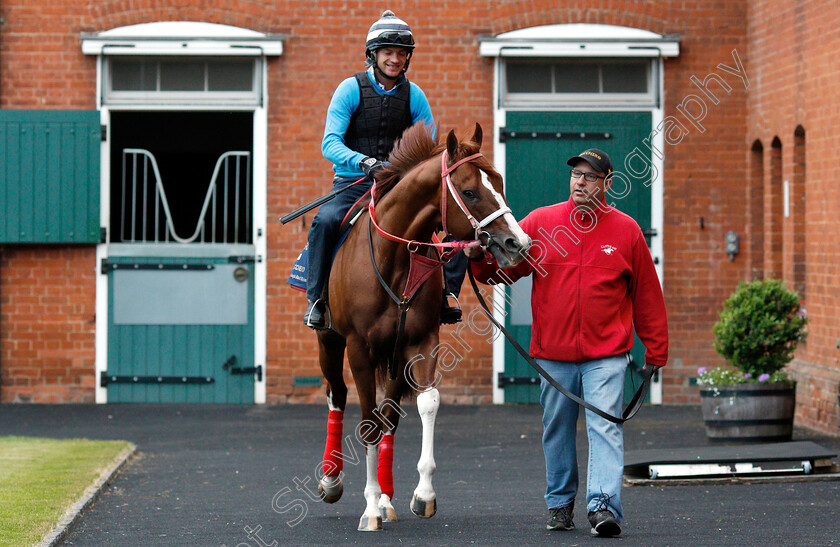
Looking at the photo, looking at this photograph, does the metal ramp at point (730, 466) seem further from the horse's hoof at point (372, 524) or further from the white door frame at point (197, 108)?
the white door frame at point (197, 108)

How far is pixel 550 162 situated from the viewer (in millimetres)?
12820

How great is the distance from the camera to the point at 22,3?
12.7 meters

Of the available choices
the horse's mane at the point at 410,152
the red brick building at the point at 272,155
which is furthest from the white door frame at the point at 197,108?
the horse's mane at the point at 410,152

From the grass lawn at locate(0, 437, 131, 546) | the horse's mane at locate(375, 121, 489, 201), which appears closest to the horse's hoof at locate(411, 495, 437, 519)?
the horse's mane at locate(375, 121, 489, 201)

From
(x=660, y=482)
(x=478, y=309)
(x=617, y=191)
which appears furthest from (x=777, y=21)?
(x=660, y=482)

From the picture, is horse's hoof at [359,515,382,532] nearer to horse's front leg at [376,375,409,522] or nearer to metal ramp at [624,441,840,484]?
horse's front leg at [376,375,409,522]

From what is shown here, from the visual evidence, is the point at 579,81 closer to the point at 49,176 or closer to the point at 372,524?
the point at 49,176

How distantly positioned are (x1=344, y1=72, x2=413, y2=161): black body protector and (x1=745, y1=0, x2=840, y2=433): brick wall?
4927 millimetres

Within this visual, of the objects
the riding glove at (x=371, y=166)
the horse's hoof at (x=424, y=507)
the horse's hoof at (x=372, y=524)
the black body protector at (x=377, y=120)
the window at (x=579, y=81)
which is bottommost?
the horse's hoof at (x=372, y=524)

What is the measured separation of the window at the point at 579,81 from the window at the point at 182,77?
2.84m

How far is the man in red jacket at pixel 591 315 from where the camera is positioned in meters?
6.19

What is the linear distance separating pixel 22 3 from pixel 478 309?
18.8 feet

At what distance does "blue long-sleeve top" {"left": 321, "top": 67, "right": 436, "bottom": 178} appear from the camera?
271 inches

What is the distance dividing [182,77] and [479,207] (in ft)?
25.7
